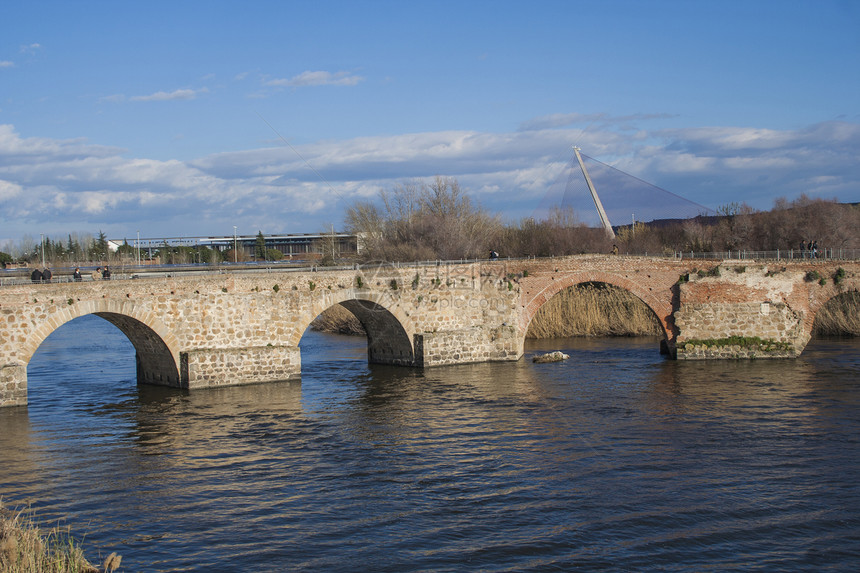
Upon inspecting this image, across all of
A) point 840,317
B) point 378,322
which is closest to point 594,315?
point 840,317

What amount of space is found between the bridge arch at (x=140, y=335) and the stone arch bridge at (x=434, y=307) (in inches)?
1.9

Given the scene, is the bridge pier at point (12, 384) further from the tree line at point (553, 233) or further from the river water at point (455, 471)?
the tree line at point (553, 233)

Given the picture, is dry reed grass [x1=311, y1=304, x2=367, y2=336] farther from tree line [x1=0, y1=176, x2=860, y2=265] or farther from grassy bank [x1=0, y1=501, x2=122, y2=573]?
grassy bank [x1=0, y1=501, x2=122, y2=573]

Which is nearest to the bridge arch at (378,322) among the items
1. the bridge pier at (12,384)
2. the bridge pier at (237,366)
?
the bridge pier at (237,366)

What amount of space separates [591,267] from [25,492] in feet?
68.6

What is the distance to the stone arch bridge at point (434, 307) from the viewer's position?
23906 millimetres

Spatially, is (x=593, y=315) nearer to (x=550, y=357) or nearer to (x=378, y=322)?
(x=550, y=357)

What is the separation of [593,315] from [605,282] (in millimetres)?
7544

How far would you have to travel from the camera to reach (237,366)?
24578 millimetres

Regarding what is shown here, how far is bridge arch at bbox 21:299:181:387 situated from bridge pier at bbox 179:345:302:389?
0.60 meters

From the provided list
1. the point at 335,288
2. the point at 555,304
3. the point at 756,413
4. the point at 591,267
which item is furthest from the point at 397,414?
the point at 555,304

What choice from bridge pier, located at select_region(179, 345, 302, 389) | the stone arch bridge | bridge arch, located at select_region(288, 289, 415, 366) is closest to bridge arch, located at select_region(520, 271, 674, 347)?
the stone arch bridge

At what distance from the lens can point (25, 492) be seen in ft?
48.3

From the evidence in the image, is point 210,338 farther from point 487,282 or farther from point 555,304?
point 555,304
